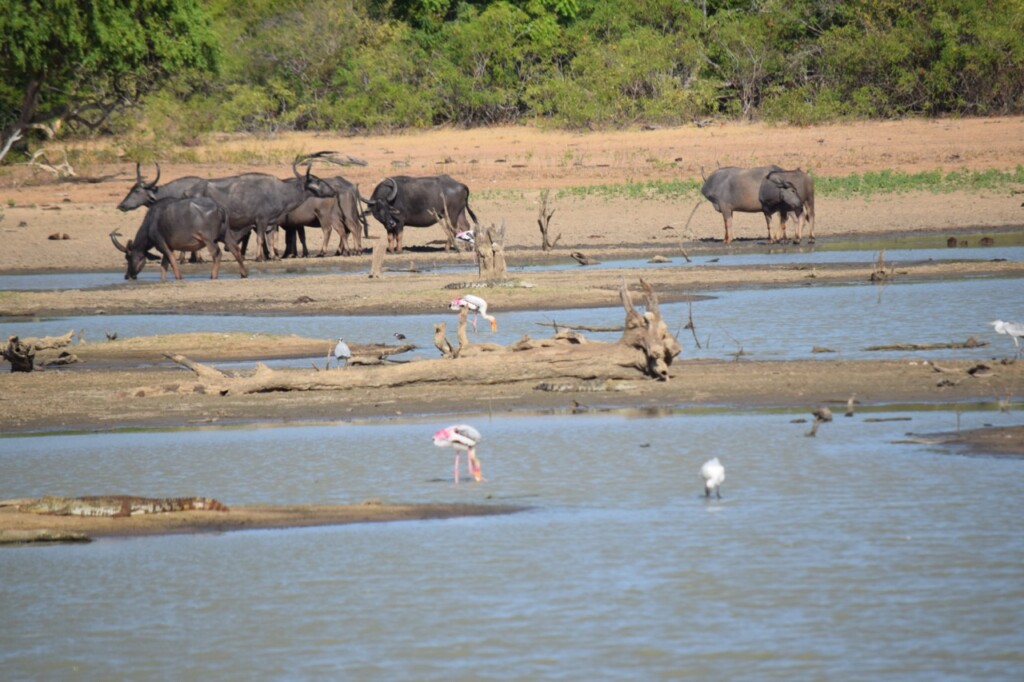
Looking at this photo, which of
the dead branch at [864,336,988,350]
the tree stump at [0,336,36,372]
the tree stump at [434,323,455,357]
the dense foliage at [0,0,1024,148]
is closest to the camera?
the tree stump at [434,323,455,357]

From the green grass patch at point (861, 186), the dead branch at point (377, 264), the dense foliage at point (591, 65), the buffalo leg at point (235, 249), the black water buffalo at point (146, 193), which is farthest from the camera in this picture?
the dense foliage at point (591, 65)

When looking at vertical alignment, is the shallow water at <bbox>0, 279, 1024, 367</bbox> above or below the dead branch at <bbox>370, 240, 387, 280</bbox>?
below

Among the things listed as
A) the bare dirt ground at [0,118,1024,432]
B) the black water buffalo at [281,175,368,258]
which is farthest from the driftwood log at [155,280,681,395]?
the black water buffalo at [281,175,368,258]

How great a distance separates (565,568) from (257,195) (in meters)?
18.7

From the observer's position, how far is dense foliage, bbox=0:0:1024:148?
34.5 m

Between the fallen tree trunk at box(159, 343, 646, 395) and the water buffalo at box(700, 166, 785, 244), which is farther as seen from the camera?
the water buffalo at box(700, 166, 785, 244)

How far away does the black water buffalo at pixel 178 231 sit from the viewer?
76.8 feet

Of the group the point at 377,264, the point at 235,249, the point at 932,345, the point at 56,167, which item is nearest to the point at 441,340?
the point at 932,345

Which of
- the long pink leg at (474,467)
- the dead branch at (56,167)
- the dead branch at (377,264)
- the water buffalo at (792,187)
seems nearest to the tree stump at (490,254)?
the dead branch at (377,264)

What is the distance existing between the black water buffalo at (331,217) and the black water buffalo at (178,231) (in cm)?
297

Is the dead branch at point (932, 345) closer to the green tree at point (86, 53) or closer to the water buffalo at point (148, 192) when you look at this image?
the water buffalo at point (148, 192)

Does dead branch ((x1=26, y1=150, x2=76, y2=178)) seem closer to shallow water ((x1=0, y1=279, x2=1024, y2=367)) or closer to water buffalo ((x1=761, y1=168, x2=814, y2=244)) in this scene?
shallow water ((x1=0, y1=279, x2=1024, y2=367))

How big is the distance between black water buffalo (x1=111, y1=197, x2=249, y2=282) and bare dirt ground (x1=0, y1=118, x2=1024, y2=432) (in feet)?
1.85

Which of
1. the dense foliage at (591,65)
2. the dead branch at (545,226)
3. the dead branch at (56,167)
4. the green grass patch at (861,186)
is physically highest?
the dense foliage at (591,65)
